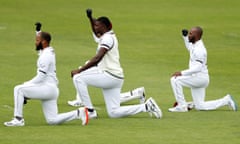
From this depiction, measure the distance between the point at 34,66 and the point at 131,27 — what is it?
10641mm

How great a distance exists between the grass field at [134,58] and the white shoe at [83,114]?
0.54ft

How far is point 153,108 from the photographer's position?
18.8 m

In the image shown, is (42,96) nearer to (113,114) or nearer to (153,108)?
(113,114)

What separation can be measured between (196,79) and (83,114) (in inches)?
135

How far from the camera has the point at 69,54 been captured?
30047 millimetres

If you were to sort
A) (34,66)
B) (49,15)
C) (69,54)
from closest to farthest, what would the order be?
(34,66) → (69,54) → (49,15)

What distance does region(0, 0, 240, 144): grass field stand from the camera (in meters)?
17.1

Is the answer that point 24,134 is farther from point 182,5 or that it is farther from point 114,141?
point 182,5

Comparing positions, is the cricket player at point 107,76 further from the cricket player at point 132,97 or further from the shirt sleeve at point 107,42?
the cricket player at point 132,97

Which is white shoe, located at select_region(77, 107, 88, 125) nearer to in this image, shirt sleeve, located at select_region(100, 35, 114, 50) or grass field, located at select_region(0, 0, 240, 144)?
grass field, located at select_region(0, 0, 240, 144)

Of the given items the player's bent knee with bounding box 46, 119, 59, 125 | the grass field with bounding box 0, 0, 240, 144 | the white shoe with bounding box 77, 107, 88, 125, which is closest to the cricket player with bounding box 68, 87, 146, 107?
the grass field with bounding box 0, 0, 240, 144

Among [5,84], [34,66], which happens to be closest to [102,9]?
[34,66]

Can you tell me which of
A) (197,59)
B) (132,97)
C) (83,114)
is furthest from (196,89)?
(83,114)

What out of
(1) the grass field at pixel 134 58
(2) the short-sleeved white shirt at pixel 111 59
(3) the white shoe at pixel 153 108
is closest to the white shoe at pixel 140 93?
(1) the grass field at pixel 134 58
